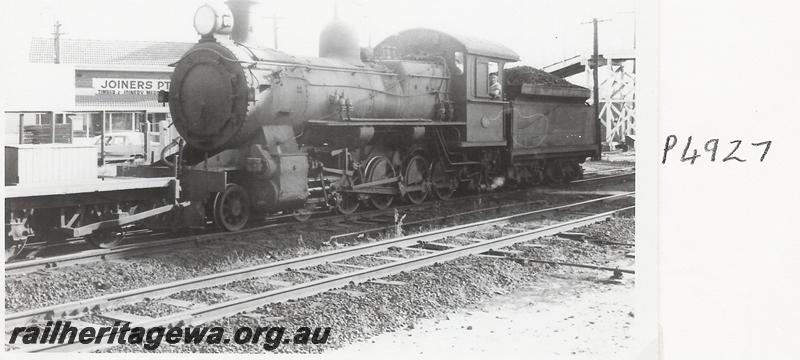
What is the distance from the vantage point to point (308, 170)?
1018 centimetres

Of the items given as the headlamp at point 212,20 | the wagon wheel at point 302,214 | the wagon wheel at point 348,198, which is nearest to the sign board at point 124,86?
the wagon wheel at point 348,198

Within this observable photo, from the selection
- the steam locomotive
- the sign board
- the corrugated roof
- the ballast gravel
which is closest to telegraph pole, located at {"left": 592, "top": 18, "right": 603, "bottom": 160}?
the steam locomotive

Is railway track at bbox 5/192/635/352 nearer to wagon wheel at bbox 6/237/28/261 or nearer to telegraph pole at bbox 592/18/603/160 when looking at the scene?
wagon wheel at bbox 6/237/28/261

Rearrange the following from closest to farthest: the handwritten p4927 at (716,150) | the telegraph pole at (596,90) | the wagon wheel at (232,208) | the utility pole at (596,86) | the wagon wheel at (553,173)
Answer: the handwritten p4927 at (716,150), the utility pole at (596,86), the wagon wheel at (232,208), the telegraph pole at (596,90), the wagon wheel at (553,173)

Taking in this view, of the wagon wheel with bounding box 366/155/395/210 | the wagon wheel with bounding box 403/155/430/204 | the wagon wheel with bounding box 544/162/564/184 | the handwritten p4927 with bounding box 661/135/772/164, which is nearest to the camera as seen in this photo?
the handwritten p4927 with bounding box 661/135/772/164

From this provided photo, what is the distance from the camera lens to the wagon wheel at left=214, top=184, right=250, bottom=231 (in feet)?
29.9

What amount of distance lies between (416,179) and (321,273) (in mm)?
5413

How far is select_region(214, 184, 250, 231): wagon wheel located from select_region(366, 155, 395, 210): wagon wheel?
8.01 feet

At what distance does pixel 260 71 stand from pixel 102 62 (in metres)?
7.11

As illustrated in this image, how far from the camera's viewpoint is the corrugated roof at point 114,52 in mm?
9214

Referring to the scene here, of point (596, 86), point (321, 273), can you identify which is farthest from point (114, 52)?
point (596, 86)

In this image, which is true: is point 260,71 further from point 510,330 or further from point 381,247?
point 510,330

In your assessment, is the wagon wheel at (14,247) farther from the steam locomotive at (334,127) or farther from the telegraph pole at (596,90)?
the telegraph pole at (596,90)

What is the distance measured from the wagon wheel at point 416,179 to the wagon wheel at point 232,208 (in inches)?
133
